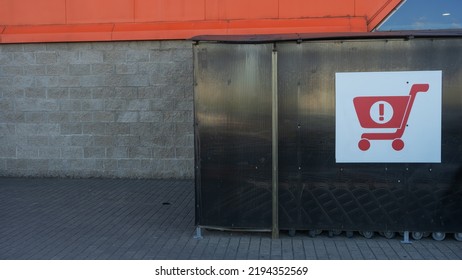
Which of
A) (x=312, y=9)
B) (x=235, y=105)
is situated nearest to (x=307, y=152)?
(x=235, y=105)

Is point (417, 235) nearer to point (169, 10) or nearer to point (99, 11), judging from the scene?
point (169, 10)

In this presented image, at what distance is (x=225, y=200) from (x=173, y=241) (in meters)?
0.80

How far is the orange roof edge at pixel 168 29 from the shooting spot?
32.4 feet

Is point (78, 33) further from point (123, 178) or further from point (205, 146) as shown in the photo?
point (205, 146)

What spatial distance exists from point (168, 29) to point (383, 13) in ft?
13.6

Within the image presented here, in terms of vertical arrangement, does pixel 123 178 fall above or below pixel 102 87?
below

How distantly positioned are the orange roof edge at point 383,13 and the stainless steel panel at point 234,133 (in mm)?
4756

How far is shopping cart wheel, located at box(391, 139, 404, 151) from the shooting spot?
570 cm

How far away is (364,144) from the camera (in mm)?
5750

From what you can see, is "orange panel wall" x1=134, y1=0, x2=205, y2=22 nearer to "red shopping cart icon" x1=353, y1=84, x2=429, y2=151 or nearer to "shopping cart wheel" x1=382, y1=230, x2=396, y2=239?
"red shopping cart icon" x1=353, y1=84, x2=429, y2=151

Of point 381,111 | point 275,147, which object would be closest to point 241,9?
point 275,147

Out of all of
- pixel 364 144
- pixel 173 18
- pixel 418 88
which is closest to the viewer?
pixel 418 88

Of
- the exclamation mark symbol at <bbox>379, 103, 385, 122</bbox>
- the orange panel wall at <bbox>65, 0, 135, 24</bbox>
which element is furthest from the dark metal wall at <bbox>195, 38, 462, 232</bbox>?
the orange panel wall at <bbox>65, 0, 135, 24</bbox>

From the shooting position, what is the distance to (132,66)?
34.4 ft
